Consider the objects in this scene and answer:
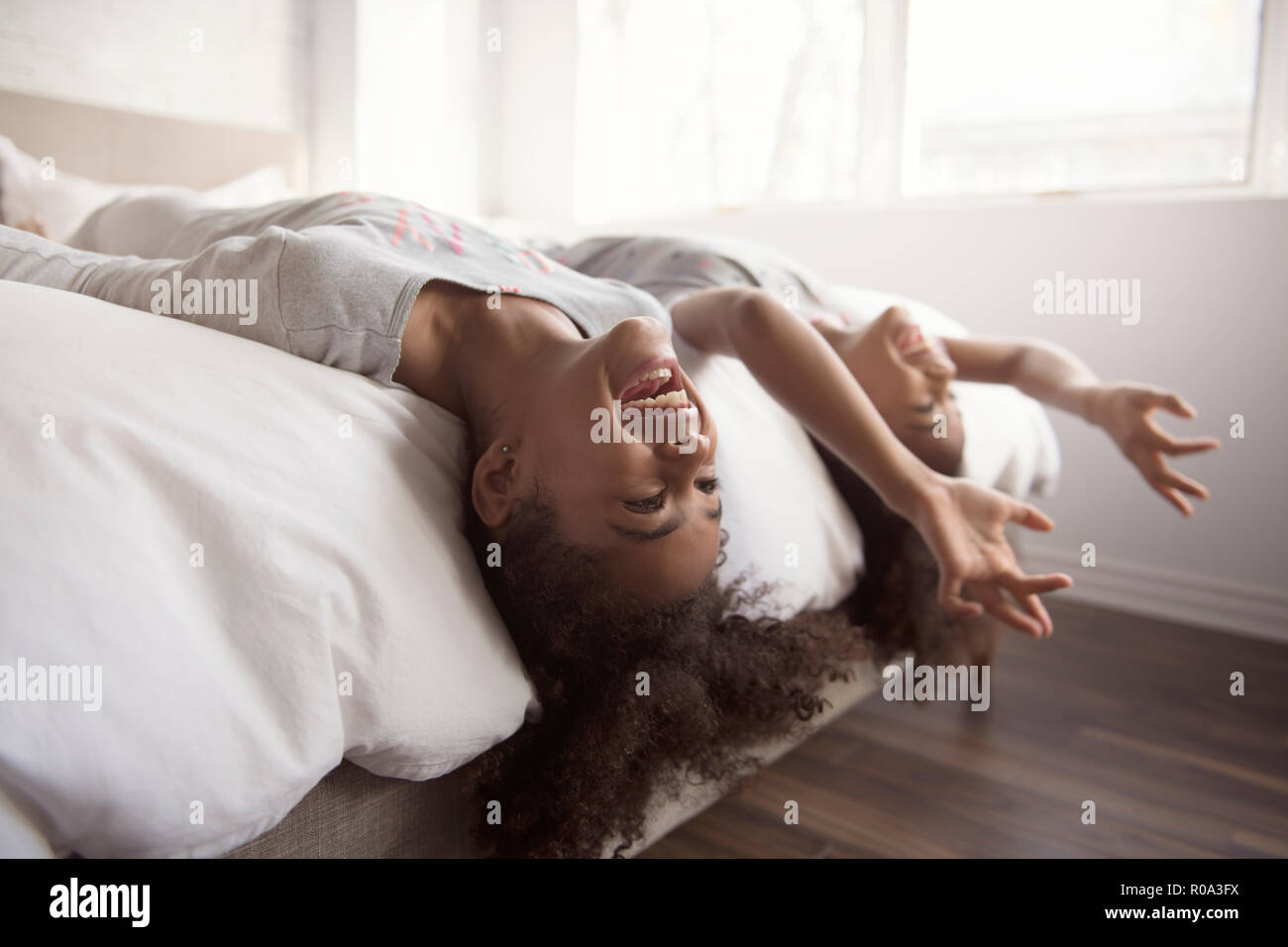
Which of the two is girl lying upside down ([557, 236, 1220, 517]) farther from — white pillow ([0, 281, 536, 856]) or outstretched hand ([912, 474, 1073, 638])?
white pillow ([0, 281, 536, 856])

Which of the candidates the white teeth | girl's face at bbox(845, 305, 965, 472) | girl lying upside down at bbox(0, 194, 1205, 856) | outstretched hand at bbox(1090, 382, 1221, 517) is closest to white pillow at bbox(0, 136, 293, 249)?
girl lying upside down at bbox(0, 194, 1205, 856)

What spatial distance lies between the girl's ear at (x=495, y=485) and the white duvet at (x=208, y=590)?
0.10 ft

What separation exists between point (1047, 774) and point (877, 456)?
79 centimetres

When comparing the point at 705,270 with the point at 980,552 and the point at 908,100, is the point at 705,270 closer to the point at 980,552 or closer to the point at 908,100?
the point at 980,552

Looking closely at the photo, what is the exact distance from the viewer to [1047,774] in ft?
5.30

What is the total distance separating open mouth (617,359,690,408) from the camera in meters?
0.97

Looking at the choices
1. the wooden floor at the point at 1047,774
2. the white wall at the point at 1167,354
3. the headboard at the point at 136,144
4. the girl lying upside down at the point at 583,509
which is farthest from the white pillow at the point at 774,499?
the headboard at the point at 136,144

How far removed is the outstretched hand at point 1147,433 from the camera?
1.22 meters

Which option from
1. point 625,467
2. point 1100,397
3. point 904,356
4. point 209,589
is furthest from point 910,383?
point 209,589
